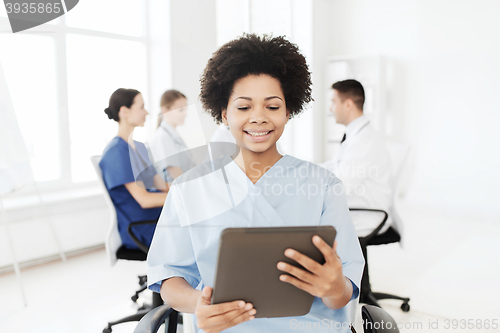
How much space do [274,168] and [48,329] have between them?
1.84 m

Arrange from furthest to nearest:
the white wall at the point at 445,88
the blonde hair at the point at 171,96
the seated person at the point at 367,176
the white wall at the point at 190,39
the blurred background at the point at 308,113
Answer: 1. the white wall at the point at 445,88
2. the white wall at the point at 190,39
3. the blurred background at the point at 308,113
4. the blonde hair at the point at 171,96
5. the seated person at the point at 367,176

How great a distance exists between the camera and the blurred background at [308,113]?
2760 millimetres

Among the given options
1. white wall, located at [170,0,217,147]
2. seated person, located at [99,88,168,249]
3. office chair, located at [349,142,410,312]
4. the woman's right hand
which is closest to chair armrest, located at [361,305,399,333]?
the woman's right hand

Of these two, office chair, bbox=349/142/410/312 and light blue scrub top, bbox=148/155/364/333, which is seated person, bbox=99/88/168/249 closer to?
light blue scrub top, bbox=148/155/364/333

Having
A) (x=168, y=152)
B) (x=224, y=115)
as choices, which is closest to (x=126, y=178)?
(x=168, y=152)

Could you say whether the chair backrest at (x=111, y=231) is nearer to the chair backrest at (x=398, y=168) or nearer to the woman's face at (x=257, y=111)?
the woman's face at (x=257, y=111)

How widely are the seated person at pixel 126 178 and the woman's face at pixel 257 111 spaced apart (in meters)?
0.89

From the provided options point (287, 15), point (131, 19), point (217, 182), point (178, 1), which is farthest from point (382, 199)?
point (287, 15)

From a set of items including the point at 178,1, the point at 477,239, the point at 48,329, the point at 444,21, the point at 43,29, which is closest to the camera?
the point at 48,329

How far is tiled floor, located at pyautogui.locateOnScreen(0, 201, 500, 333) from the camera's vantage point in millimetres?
2162

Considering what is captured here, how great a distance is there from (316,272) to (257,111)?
47 cm

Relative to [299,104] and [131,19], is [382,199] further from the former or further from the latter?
[131,19]

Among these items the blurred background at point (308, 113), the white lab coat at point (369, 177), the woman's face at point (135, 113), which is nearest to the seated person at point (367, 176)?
the white lab coat at point (369, 177)

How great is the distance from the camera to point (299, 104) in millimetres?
1131
